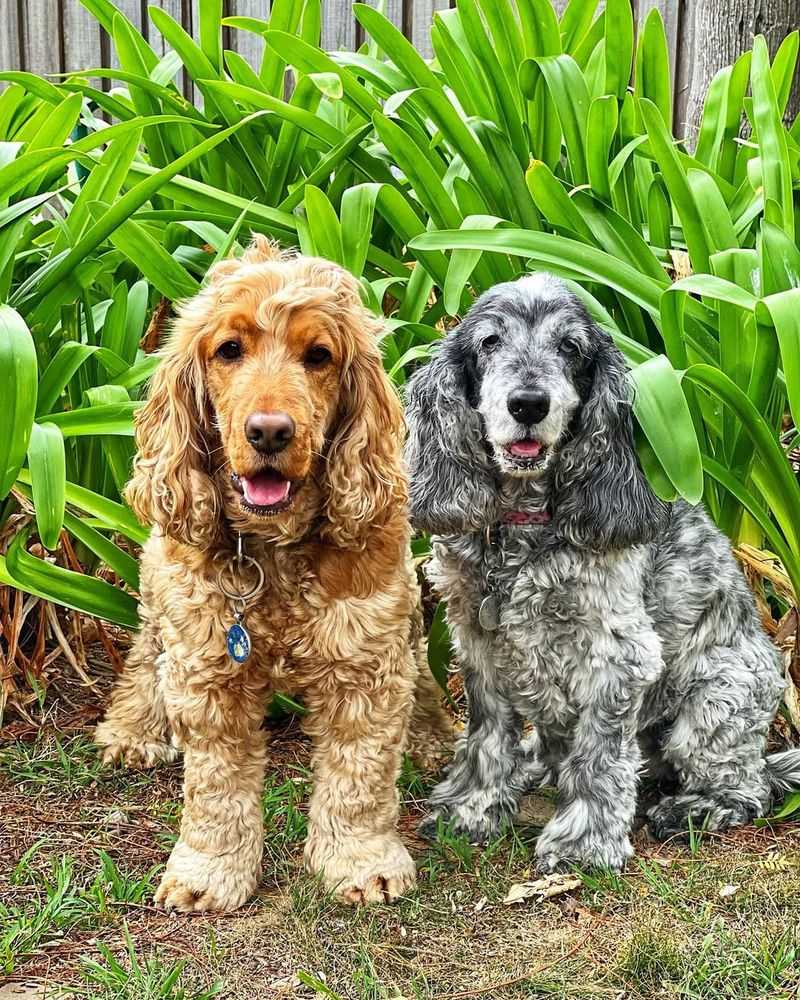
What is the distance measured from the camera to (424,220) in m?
4.21

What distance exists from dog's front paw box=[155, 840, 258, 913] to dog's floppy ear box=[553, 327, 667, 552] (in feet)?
3.85

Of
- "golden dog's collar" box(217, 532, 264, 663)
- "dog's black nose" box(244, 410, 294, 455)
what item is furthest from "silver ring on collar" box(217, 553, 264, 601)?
"dog's black nose" box(244, 410, 294, 455)

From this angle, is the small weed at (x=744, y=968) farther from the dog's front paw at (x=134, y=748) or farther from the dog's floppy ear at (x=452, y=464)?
the dog's front paw at (x=134, y=748)

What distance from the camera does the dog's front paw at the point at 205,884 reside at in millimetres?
2918

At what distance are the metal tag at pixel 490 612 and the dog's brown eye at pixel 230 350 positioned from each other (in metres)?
0.96

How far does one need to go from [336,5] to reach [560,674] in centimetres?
507

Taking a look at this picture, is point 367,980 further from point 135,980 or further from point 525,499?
point 525,499

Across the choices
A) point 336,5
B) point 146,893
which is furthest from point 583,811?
point 336,5

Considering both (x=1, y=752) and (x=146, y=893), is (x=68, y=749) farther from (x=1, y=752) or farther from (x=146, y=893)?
(x=146, y=893)

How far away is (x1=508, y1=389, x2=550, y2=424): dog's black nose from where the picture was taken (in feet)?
9.31

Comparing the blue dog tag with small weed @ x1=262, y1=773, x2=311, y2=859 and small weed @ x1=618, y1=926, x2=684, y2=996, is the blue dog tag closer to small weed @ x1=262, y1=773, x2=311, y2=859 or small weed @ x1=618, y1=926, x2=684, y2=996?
small weed @ x1=262, y1=773, x2=311, y2=859

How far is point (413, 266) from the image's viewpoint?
4234mm

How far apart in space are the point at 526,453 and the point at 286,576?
65 cm

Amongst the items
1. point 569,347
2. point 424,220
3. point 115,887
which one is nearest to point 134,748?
point 115,887
